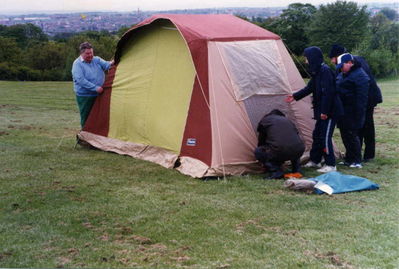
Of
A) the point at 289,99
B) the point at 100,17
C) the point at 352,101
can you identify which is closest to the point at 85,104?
the point at 100,17

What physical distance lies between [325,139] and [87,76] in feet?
13.1

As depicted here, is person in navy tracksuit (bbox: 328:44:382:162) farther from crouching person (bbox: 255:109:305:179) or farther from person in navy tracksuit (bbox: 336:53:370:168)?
crouching person (bbox: 255:109:305:179)

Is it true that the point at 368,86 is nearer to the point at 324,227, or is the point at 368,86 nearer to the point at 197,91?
the point at 197,91

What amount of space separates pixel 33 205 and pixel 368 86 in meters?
4.70

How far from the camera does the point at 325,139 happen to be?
7.17 m

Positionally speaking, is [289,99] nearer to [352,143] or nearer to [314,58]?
[314,58]

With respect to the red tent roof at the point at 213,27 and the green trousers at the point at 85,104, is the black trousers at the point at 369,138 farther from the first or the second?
the green trousers at the point at 85,104

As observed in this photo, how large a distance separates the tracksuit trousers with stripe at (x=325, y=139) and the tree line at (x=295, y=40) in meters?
17.8

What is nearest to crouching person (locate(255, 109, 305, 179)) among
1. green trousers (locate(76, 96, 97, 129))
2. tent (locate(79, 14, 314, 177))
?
tent (locate(79, 14, 314, 177))

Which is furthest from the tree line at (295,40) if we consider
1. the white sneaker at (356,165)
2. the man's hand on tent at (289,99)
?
the white sneaker at (356,165)

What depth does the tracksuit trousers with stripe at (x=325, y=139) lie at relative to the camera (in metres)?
7.15

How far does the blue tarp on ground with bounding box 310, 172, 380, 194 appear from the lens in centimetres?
618

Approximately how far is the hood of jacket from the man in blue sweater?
3.42 m

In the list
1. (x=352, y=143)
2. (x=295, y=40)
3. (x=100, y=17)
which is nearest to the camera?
(x=352, y=143)
